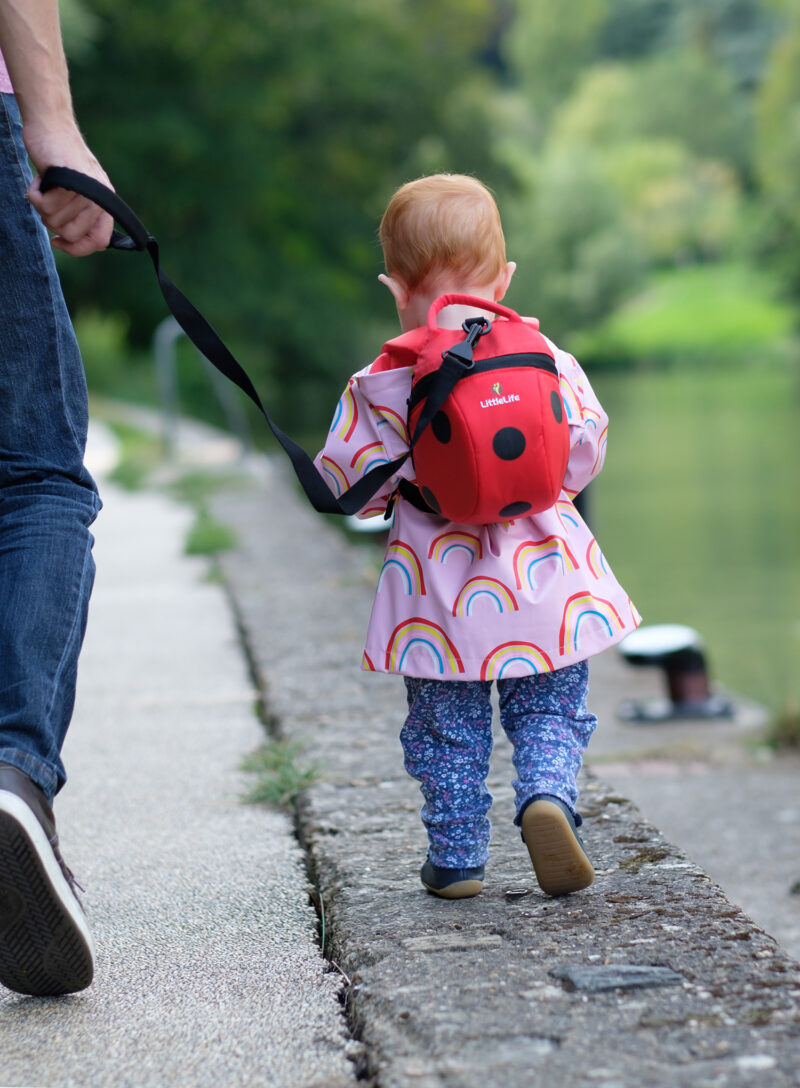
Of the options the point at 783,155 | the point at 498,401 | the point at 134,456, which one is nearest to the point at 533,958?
the point at 498,401

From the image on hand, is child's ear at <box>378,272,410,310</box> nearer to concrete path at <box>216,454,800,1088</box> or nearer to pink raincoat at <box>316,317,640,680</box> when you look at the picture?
pink raincoat at <box>316,317,640,680</box>

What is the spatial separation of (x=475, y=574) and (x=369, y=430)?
0.26 meters

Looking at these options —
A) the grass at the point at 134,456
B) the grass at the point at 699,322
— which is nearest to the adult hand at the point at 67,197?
the grass at the point at 134,456

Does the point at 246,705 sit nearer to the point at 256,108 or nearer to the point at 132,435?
the point at 132,435

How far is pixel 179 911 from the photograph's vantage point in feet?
6.46

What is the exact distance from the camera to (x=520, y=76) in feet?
285

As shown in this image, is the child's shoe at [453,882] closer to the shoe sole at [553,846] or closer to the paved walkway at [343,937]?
the paved walkway at [343,937]

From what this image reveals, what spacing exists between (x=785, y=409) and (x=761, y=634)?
66.8 feet

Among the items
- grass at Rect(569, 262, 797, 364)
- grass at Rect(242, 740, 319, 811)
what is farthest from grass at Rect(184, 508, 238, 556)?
grass at Rect(569, 262, 797, 364)

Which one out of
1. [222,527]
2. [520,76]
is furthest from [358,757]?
[520,76]

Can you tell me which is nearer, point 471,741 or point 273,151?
point 471,741

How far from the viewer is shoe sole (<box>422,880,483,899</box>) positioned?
1.87 m

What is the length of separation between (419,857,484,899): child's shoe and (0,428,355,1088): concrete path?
183 mm

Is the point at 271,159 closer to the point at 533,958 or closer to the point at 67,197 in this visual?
the point at 67,197
